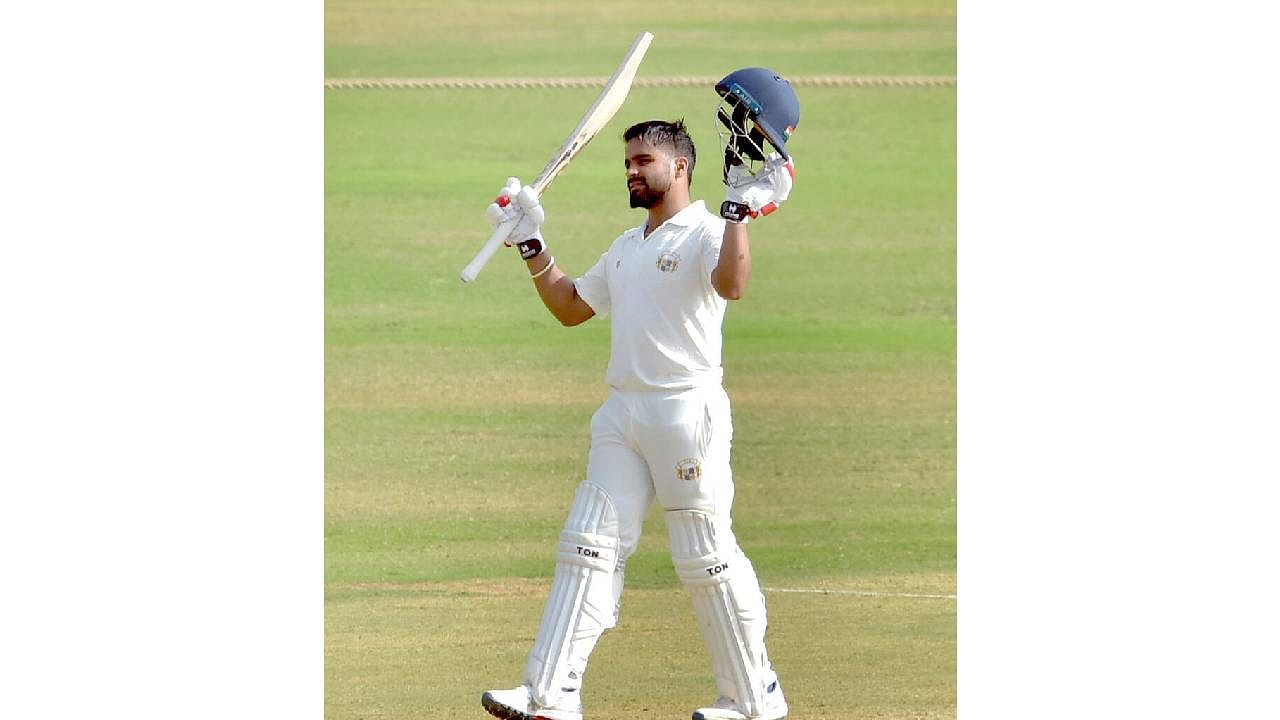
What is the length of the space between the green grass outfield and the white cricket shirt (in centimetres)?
129

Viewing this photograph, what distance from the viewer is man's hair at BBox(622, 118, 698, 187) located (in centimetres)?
657

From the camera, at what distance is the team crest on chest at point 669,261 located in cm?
651

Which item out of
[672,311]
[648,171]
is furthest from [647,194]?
[672,311]

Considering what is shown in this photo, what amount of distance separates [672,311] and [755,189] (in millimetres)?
454

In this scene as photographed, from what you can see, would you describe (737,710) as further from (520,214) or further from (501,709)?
(520,214)

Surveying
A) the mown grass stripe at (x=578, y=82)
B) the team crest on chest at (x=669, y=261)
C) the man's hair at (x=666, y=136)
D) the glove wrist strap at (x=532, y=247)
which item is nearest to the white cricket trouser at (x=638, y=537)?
the team crest on chest at (x=669, y=261)

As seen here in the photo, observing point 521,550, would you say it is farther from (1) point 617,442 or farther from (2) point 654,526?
(1) point 617,442

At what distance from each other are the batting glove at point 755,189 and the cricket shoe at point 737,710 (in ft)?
4.67

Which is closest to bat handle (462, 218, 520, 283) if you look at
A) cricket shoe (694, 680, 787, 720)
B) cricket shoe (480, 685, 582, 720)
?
cricket shoe (480, 685, 582, 720)

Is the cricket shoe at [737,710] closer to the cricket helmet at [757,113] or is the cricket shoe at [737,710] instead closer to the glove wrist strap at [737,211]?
the glove wrist strap at [737,211]

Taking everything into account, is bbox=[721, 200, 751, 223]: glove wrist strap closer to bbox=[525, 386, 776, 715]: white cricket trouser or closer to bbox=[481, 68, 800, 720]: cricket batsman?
bbox=[481, 68, 800, 720]: cricket batsman

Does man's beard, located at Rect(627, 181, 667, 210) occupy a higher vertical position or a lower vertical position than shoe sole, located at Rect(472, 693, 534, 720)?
higher

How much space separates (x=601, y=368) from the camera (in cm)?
1045

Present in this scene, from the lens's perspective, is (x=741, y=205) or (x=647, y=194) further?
(x=647, y=194)
